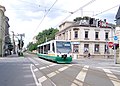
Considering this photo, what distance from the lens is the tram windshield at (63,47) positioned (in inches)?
1375

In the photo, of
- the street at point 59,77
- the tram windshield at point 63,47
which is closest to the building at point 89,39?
the tram windshield at point 63,47

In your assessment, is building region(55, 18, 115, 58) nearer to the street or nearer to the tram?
the tram

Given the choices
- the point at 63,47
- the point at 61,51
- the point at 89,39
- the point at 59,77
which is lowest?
the point at 59,77

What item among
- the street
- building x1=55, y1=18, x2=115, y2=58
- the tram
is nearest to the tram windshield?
the tram

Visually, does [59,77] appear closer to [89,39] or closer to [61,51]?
[61,51]

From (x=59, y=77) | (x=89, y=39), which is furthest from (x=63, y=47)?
(x=89, y=39)

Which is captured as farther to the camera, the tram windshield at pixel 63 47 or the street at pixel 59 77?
→ the tram windshield at pixel 63 47

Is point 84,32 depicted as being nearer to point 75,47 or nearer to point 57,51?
point 75,47

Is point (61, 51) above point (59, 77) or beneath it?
above

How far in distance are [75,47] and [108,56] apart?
29.0ft

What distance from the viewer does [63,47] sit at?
35.4 metres

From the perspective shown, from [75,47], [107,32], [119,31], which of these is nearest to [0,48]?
[75,47]

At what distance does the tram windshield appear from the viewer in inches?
1375

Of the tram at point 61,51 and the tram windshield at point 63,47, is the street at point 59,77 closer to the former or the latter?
the tram at point 61,51
